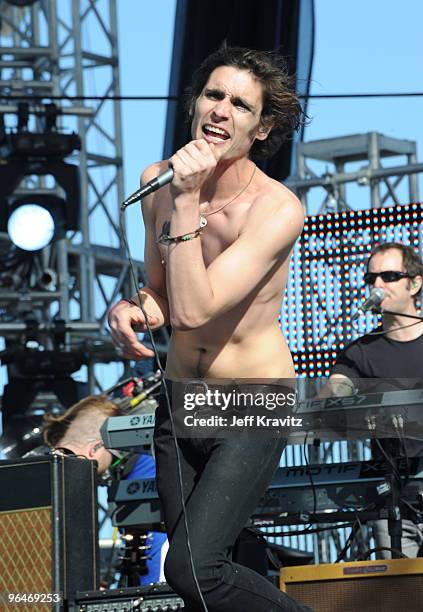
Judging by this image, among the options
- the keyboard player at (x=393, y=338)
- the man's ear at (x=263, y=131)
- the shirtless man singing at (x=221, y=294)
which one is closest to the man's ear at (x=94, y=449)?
the keyboard player at (x=393, y=338)

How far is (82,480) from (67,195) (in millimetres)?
4744

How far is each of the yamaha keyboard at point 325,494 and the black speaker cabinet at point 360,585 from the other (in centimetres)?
85

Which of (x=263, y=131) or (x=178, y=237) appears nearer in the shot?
(x=178, y=237)

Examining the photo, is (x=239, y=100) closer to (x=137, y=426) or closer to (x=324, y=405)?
(x=324, y=405)

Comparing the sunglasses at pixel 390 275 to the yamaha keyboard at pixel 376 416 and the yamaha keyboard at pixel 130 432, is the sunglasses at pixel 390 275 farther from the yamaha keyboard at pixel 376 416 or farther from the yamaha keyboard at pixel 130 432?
the yamaha keyboard at pixel 376 416

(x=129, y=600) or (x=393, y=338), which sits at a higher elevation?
(x=393, y=338)

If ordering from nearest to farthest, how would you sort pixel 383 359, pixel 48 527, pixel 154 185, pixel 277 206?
pixel 154 185, pixel 277 206, pixel 48 527, pixel 383 359

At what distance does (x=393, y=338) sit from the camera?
21.0 ft

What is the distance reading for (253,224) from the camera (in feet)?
12.6

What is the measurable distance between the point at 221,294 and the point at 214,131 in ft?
1.74

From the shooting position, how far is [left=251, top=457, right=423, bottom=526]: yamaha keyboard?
5.53 m

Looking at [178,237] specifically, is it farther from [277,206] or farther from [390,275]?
[390,275]

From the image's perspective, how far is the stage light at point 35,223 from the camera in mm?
9211

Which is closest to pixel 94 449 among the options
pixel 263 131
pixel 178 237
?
pixel 263 131
